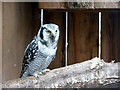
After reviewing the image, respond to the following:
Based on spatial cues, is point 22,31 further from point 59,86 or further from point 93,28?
point 59,86

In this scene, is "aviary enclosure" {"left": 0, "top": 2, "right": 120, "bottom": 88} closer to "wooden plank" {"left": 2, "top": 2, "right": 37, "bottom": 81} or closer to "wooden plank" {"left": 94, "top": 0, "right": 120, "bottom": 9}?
"wooden plank" {"left": 2, "top": 2, "right": 37, "bottom": 81}

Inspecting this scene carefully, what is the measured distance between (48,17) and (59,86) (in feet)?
2.42

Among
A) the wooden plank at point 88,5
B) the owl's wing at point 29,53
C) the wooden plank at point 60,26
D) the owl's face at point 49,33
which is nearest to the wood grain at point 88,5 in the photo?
the wooden plank at point 88,5

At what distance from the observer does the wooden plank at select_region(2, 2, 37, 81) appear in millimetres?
1951

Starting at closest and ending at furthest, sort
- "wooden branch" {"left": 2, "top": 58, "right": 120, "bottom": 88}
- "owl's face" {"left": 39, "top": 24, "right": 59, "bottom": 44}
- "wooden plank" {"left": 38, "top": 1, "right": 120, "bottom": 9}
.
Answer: "wooden branch" {"left": 2, "top": 58, "right": 120, "bottom": 88} < "wooden plank" {"left": 38, "top": 1, "right": 120, "bottom": 9} < "owl's face" {"left": 39, "top": 24, "right": 59, "bottom": 44}

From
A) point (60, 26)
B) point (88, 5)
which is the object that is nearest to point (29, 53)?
point (60, 26)

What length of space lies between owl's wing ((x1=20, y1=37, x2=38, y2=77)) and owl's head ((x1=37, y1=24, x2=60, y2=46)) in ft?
0.16

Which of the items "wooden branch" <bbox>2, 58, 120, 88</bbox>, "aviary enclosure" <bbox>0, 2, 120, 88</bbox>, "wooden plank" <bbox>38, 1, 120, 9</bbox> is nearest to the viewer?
"wooden branch" <bbox>2, 58, 120, 88</bbox>

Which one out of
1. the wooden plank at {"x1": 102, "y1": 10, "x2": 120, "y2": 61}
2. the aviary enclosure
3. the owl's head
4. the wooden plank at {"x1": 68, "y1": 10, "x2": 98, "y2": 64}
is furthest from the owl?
the wooden plank at {"x1": 102, "y1": 10, "x2": 120, "y2": 61}

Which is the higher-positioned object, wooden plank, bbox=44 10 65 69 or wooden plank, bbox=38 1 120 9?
wooden plank, bbox=38 1 120 9

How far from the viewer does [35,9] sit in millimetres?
2150

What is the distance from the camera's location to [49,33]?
75.9 inches

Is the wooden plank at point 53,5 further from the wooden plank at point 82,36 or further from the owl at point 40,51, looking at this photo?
the wooden plank at point 82,36

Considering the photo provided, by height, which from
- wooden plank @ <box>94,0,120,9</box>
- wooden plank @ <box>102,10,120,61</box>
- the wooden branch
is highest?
wooden plank @ <box>94,0,120,9</box>
